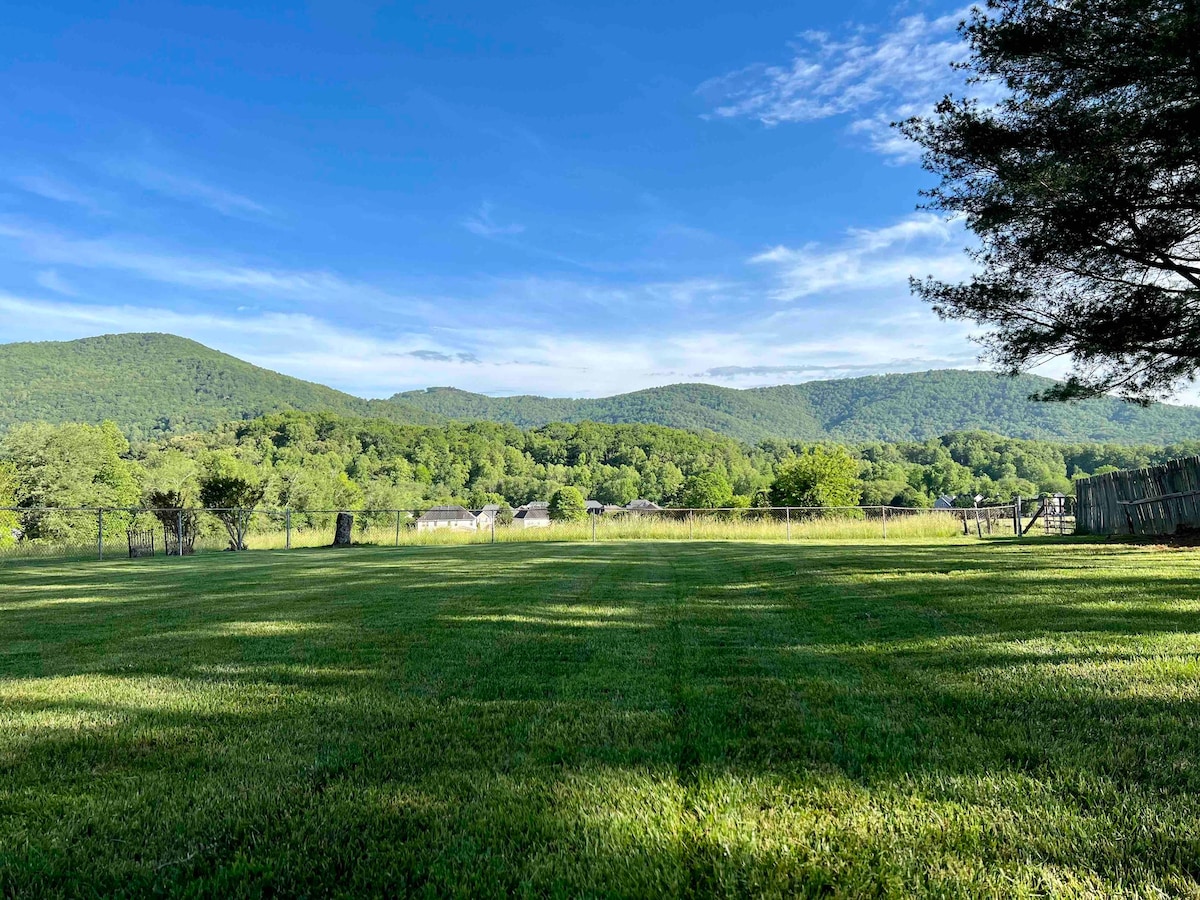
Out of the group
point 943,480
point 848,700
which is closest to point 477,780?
point 848,700

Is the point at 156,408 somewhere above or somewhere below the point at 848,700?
above

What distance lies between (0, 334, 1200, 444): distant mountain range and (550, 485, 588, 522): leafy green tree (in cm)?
5774

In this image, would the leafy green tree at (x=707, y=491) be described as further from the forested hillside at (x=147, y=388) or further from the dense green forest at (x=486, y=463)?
the forested hillside at (x=147, y=388)

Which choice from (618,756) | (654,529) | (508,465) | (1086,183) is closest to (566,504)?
(508,465)

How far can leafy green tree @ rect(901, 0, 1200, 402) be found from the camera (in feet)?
24.5

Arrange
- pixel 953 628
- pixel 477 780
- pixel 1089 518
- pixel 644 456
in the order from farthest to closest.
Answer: pixel 644 456 → pixel 1089 518 → pixel 953 628 → pixel 477 780

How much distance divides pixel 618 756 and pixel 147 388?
154 meters

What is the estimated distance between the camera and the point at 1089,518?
20469 mm

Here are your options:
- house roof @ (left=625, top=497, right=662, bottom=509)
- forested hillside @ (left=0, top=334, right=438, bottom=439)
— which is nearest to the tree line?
house roof @ (left=625, top=497, right=662, bottom=509)

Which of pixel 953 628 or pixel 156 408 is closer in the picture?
pixel 953 628

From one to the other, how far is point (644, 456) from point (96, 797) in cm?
10492

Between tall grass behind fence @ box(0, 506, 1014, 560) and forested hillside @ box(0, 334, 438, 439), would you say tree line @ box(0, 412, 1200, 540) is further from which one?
forested hillside @ box(0, 334, 438, 439)

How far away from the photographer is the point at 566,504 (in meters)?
87.4

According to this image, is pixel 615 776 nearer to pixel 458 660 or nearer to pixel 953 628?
pixel 458 660
